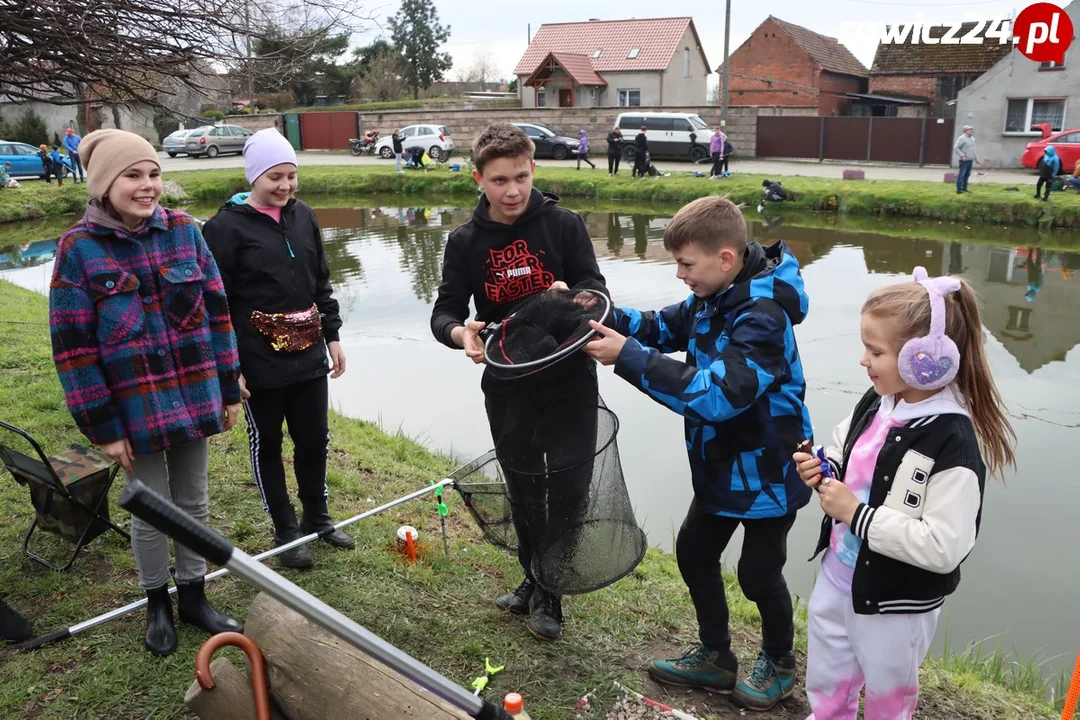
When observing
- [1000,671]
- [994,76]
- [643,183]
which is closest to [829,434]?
[1000,671]

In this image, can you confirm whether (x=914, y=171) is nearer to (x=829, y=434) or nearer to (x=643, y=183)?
(x=643, y=183)

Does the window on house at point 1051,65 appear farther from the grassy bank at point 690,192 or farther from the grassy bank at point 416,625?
the grassy bank at point 416,625

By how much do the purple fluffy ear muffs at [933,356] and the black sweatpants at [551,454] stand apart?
1199 mm

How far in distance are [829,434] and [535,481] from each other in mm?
4530

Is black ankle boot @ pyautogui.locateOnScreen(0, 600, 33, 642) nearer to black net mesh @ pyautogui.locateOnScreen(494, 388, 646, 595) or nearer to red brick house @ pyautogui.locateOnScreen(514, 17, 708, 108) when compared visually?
black net mesh @ pyautogui.locateOnScreen(494, 388, 646, 595)

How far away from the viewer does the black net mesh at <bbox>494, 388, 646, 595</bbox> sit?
3.12 metres

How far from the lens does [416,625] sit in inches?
140

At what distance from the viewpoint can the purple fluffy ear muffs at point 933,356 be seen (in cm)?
223

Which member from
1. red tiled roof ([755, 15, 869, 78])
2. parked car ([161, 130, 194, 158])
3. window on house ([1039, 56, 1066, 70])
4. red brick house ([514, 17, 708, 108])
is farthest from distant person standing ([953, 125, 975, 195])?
parked car ([161, 130, 194, 158])

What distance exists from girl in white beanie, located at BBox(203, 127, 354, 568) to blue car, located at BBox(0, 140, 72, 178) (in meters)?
26.5

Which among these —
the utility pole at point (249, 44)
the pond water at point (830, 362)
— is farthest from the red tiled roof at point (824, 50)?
the utility pole at point (249, 44)

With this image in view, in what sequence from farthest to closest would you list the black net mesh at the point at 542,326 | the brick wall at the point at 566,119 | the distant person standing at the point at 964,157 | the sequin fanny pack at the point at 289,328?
the brick wall at the point at 566,119
the distant person standing at the point at 964,157
the sequin fanny pack at the point at 289,328
the black net mesh at the point at 542,326

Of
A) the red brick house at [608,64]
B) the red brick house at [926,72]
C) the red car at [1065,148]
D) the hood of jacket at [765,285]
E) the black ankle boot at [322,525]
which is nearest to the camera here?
the hood of jacket at [765,285]

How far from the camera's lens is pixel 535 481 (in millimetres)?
3109
